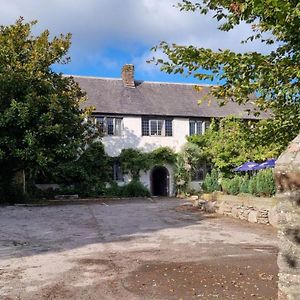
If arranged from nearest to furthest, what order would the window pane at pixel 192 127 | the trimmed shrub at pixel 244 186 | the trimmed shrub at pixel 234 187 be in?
the trimmed shrub at pixel 244 186 → the trimmed shrub at pixel 234 187 → the window pane at pixel 192 127

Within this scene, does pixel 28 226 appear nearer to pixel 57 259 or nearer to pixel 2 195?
pixel 57 259

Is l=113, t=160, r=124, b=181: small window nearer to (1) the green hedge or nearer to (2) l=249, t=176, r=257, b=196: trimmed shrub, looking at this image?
(1) the green hedge

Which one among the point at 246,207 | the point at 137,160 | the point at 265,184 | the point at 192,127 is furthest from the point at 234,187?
the point at 192,127

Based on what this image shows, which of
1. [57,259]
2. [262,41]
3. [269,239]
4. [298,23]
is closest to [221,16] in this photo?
[262,41]

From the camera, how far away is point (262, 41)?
6.66m

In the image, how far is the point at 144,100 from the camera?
3447cm

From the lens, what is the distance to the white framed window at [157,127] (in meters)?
33.6

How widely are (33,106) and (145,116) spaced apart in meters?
12.4

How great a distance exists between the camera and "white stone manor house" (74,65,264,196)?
32.9 m

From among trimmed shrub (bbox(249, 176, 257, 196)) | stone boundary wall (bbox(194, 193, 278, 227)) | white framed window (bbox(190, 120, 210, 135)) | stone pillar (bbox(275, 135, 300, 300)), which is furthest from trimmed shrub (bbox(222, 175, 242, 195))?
stone pillar (bbox(275, 135, 300, 300))

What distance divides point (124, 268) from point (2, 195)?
18195 millimetres

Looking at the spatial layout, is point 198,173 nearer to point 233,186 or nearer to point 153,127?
point 153,127

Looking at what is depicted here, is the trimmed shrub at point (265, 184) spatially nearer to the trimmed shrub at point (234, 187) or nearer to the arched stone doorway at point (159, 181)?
the trimmed shrub at point (234, 187)

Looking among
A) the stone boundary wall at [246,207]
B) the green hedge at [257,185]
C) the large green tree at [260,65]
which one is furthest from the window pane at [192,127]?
the large green tree at [260,65]
